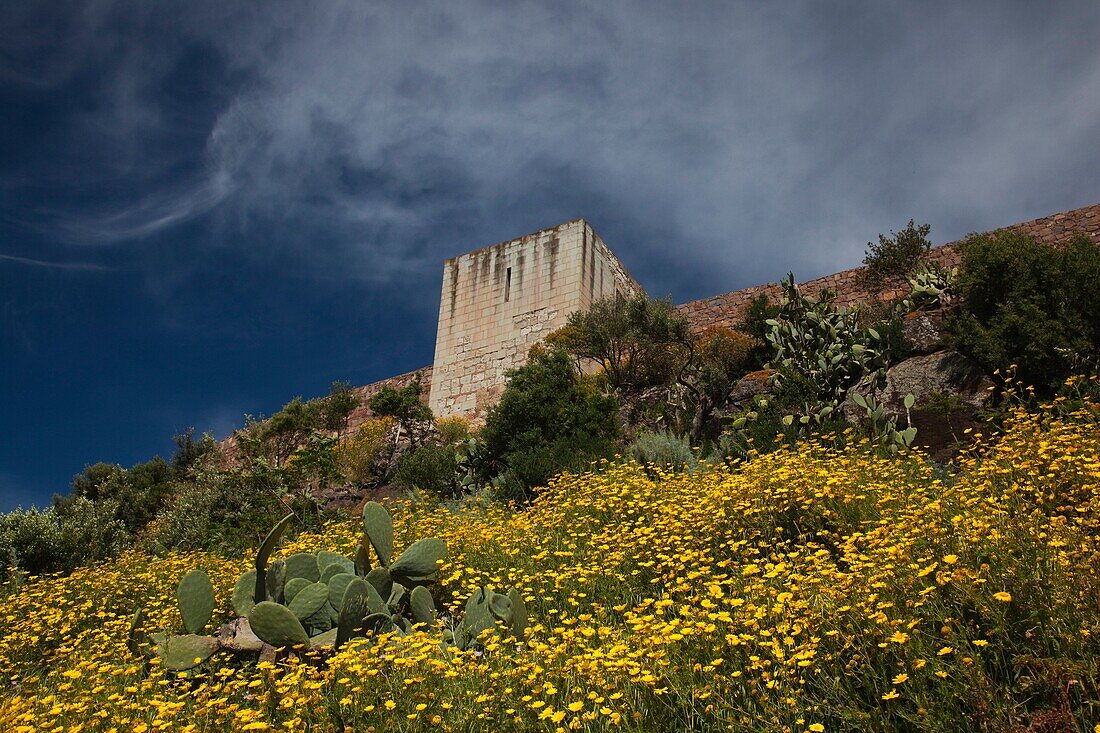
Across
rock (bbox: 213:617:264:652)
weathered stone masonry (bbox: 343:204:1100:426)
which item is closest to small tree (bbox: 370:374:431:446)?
weathered stone masonry (bbox: 343:204:1100:426)

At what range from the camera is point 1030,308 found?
9102 mm

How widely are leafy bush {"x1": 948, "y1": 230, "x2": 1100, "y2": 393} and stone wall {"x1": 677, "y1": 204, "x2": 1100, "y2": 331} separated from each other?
4219 mm

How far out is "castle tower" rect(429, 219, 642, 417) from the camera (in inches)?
766

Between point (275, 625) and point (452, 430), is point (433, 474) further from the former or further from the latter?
point (275, 625)

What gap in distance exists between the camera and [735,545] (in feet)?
14.4

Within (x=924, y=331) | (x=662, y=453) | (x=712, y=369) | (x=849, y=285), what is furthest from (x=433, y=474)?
(x=849, y=285)

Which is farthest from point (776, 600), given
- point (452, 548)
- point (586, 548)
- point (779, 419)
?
point (779, 419)

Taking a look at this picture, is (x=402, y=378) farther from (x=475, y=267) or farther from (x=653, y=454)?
(x=653, y=454)

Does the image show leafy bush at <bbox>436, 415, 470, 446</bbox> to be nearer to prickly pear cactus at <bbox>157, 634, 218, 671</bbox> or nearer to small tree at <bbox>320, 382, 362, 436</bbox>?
small tree at <bbox>320, 382, 362, 436</bbox>

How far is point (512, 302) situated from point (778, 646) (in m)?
17.7

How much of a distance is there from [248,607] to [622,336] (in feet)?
38.7

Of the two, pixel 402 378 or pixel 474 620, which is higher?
pixel 402 378

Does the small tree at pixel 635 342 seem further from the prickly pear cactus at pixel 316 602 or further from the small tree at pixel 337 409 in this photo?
the prickly pear cactus at pixel 316 602

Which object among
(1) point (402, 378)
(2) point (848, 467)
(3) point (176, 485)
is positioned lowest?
(3) point (176, 485)
